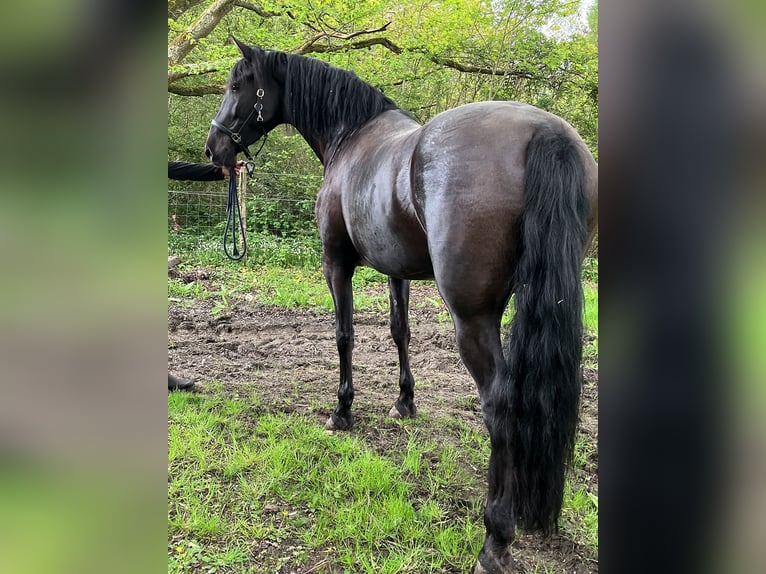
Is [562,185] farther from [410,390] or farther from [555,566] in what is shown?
[410,390]

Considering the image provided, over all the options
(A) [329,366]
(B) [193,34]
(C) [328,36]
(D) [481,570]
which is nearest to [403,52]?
(C) [328,36]

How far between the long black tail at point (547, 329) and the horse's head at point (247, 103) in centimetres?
218

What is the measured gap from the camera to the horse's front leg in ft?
9.73

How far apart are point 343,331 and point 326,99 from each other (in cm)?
152

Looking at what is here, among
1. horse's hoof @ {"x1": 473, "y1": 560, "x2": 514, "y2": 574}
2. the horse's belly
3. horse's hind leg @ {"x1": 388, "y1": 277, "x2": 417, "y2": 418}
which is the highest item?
the horse's belly

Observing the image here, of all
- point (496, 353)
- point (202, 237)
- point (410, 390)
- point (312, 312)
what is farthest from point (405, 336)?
point (202, 237)

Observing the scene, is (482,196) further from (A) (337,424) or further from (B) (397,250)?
(A) (337,424)

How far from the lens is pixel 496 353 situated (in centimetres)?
179

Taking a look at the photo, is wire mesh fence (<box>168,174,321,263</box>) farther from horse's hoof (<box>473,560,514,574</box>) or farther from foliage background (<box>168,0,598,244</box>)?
horse's hoof (<box>473,560,514,574</box>)

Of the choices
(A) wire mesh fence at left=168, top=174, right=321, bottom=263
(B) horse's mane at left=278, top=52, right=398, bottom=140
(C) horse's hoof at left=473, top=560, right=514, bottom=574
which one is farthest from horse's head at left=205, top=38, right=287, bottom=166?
(A) wire mesh fence at left=168, top=174, right=321, bottom=263

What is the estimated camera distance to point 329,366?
4.09m

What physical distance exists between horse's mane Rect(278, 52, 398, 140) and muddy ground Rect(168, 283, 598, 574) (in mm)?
1845

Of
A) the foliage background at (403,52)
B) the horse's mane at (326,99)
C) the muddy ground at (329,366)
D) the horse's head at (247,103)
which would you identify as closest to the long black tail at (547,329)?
the muddy ground at (329,366)
